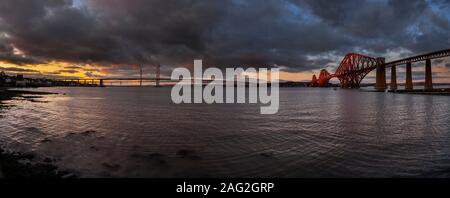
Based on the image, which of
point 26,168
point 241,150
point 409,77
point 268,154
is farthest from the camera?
point 409,77

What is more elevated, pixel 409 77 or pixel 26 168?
pixel 409 77

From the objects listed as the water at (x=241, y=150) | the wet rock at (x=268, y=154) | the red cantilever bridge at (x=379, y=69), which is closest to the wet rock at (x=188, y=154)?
the water at (x=241, y=150)

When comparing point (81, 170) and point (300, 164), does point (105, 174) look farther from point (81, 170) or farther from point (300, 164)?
point (300, 164)

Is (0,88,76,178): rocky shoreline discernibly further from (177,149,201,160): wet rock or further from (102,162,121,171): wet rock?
(177,149,201,160): wet rock

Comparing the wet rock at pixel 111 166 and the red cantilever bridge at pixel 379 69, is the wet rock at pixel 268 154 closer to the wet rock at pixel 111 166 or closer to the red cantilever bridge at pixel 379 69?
the wet rock at pixel 111 166

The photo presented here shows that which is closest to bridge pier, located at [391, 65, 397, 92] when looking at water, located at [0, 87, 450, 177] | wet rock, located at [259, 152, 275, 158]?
water, located at [0, 87, 450, 177]

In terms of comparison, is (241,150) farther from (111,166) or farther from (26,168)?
(26,168)

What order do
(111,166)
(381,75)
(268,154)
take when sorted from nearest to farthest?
(111,166) → (268,154) → (381,75)

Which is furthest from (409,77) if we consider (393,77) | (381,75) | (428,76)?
(381,75)

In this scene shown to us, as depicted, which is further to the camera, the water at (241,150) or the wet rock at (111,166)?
the wet rock at (111,166)

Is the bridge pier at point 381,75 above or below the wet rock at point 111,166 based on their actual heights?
above

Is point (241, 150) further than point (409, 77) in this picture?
No
